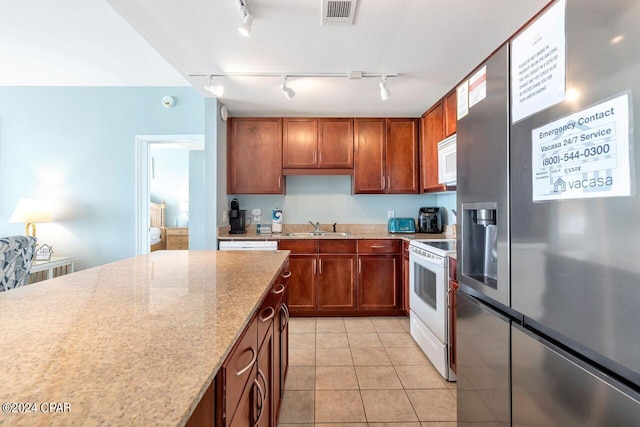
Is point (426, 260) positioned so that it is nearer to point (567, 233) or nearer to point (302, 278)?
point (302, 278)

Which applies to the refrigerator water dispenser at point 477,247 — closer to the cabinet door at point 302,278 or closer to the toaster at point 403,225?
the cabinet door at point 302,278

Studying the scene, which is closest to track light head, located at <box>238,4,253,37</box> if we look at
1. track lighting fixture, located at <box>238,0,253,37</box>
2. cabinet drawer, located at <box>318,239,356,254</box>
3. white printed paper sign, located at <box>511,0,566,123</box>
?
track lighting fixture, located at <box>238,0,253,37</box>

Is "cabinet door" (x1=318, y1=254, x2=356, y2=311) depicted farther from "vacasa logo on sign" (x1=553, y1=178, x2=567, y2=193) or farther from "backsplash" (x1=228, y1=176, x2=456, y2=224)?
"vacasa logo on sign" (x1=553, y1=178, x2=567, y2=193)

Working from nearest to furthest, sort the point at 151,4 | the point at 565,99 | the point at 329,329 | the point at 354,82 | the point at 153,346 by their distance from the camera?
the point at 153,346
the point at 565,99
the point at 151,4
the point at 354,82
the point at 329,329

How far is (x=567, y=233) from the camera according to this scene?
2.24 ft

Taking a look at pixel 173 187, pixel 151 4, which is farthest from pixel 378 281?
pixel 173 187

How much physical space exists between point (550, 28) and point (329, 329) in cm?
263

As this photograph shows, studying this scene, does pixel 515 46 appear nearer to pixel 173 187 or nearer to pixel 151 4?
pixel 151 4

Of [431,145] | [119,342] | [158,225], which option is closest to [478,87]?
[119,342]

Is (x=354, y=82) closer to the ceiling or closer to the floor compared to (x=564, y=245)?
closer to the ceiling

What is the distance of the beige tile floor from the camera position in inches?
61.7

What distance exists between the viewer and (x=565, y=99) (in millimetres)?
687

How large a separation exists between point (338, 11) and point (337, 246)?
2.09 m

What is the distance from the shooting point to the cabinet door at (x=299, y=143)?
326 centimetres
